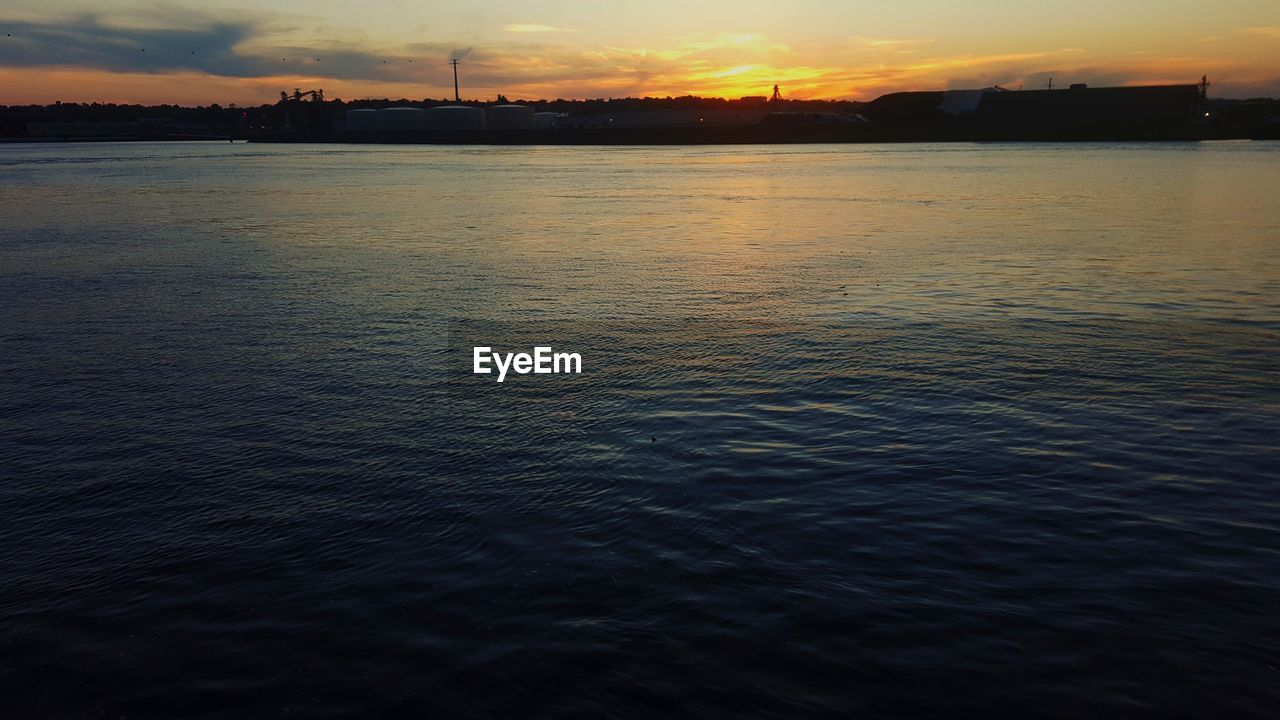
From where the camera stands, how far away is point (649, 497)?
404 inches

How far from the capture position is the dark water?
7.01m

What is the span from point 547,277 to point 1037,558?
1836cm

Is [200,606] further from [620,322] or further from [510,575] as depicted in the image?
[620,322]

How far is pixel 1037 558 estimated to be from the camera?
871 cm

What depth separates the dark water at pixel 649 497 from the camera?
7008mm

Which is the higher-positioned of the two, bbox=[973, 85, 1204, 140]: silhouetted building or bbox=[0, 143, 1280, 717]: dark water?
bbox=[973, 85, 1204, 140]: silhouetted building

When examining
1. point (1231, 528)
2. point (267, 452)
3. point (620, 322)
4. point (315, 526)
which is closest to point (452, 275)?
point (620, 322)

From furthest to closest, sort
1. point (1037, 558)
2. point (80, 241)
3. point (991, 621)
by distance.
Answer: point (80, 241) → point (1037, 558) → point (991, 621)

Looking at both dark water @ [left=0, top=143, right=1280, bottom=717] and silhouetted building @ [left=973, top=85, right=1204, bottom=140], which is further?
silhouetted building @ [left=973, top=85, right=1204, bottom=140]

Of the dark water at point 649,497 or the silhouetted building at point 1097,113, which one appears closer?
the dark water at point 649,497

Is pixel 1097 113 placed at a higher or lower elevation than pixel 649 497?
higher

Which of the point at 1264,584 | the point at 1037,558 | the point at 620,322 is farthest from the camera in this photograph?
the point at 620,322

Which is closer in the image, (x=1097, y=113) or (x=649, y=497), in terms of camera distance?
(x=649, y=497)

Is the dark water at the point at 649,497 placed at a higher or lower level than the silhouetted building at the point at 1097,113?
lower
